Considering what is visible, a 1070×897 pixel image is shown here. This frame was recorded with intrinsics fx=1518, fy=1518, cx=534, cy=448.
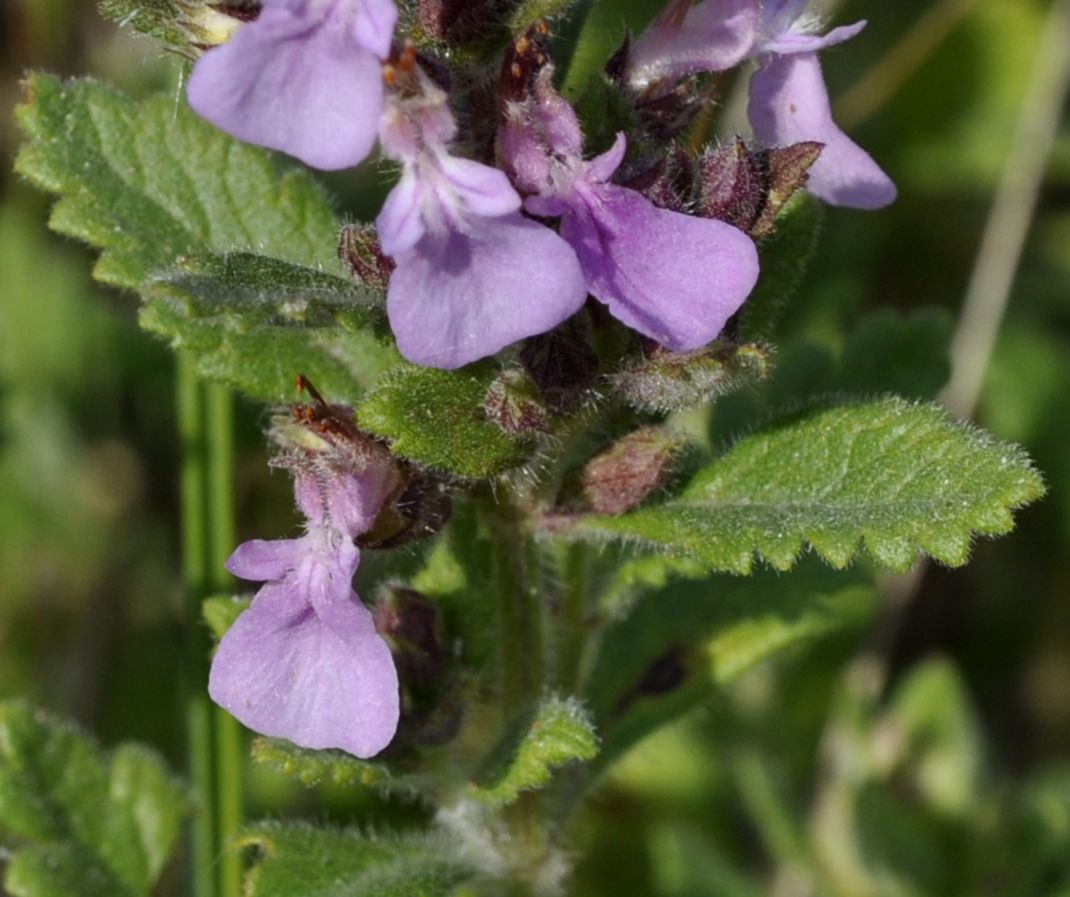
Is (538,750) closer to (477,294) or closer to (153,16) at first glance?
(477,294)

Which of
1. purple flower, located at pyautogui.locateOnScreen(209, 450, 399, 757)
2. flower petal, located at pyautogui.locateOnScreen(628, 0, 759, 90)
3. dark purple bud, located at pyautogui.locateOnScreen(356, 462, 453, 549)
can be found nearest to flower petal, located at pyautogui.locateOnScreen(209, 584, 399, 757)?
purple flower, located at pyautogui.locateOnScreen(209, 450, 399, 757)

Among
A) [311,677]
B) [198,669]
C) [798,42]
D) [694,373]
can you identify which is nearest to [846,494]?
[694,373]

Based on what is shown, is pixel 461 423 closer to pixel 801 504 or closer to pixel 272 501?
pixel 801 504

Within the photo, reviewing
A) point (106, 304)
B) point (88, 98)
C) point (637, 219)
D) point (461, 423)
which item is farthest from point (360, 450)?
point (106, 304)

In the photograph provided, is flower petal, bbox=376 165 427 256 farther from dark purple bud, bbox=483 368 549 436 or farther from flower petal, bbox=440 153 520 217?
dark purple bud, bbox=483 368 549 436

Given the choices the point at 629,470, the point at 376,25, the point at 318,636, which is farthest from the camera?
the point at 629,470

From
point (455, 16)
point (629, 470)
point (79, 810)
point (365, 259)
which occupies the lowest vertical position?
point (79, 810)

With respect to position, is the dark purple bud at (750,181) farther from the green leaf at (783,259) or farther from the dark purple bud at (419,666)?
the dark purple bud at (419,666)
